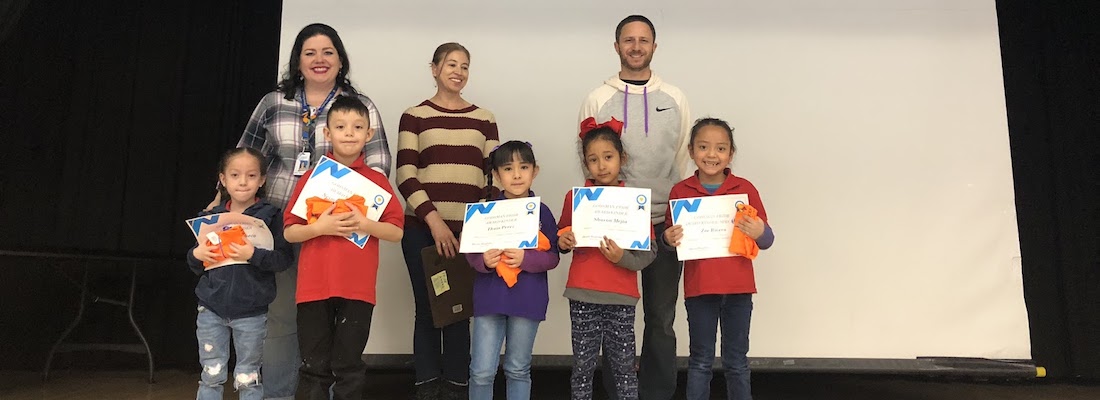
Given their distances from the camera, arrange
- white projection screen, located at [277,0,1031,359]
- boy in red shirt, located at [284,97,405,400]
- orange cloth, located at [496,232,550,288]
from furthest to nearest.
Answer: white projection screen, located at [277,0,1031,359]
orange cloth, located at [496,232,550,288]
boy in red shirt, located at [284,97,405,400]

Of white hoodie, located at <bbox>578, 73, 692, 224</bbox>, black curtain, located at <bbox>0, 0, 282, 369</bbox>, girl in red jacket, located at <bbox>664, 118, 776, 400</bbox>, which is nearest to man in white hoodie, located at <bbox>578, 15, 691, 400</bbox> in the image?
white hoodie, located at <bbox>578, 73, 692, 224</bbox>

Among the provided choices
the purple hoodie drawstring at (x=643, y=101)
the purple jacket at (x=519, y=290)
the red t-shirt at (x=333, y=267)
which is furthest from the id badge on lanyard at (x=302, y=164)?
the purple hoodie drawstring at (x=643, y=101)

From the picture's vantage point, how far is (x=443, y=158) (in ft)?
8.03

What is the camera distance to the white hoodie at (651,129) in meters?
2.39

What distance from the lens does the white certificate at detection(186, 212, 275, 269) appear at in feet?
6.70

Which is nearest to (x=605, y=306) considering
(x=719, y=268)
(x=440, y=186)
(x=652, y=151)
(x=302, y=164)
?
(x=719, y=268)

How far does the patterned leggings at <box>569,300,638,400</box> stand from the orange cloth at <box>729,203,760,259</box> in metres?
0.43

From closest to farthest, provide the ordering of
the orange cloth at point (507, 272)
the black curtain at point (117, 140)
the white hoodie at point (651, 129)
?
the orange cloth at point (507, 272) → the white hoodie at point (651, 129) → the black curtain at point (117, 140)

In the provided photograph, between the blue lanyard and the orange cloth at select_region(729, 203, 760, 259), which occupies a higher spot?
the blue lanyard

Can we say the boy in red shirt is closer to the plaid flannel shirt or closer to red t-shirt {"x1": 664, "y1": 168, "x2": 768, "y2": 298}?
the plaid flannel shirt

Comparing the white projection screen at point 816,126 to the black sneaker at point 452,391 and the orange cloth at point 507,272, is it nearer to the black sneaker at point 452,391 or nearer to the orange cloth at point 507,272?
the black sneaker at point 452,391

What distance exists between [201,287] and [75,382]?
190cm

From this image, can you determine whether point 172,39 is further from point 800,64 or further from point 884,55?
point 884,55

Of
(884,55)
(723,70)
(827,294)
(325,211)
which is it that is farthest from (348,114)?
(884,55)
